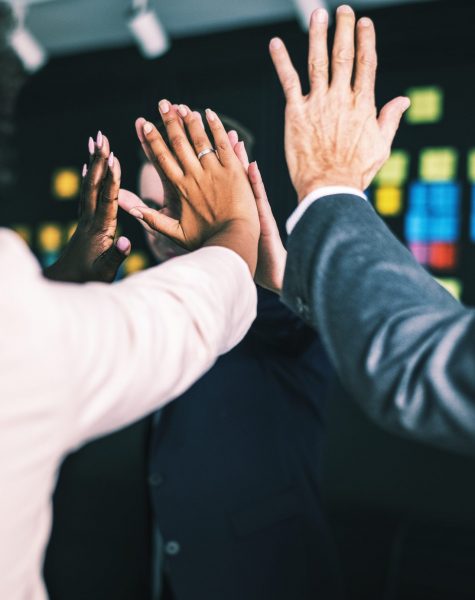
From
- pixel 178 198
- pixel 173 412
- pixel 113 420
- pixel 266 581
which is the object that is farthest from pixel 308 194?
pixel 266 581

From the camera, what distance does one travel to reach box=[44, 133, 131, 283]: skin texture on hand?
0.65 metres

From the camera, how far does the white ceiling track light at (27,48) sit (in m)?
2.23

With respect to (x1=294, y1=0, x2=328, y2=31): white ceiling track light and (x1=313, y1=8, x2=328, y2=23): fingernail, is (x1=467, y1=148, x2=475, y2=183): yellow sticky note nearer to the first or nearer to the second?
(x1=294, y1=0, x2=328, y2=31): white ceiling track light

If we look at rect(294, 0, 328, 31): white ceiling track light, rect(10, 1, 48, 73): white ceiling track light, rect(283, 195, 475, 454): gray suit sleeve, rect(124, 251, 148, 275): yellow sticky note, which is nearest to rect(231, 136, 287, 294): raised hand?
rect(283, 195, 475, 454): gray suit sleeve

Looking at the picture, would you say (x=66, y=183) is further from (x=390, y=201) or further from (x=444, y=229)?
(x=444, y=229)

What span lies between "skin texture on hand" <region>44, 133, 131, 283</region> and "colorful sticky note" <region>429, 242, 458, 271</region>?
1849 millimetres

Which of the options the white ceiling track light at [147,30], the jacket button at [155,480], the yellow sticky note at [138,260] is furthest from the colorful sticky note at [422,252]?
the jacket button at [155,480]

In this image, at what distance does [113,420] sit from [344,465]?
211 centimetres

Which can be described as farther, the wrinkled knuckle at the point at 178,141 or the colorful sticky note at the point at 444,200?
the colorful sticky note at the point at 444,200

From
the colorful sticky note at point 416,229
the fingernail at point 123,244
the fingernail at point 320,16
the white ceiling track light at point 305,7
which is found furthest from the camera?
the colorful sticky note at point 416,229

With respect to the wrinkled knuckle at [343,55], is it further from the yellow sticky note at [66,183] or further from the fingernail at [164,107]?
the yellow sticky note at [66,183]

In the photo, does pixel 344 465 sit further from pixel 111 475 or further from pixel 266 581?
pixel 266 581

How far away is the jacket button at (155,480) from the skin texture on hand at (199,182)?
601 millimetres

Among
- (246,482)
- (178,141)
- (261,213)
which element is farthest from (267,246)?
(246,482)
